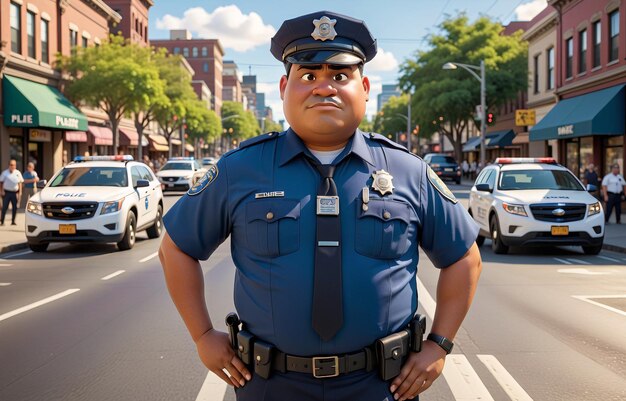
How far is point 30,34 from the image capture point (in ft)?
107

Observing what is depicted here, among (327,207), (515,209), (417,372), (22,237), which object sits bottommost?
(22,237)

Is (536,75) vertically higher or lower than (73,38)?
lower

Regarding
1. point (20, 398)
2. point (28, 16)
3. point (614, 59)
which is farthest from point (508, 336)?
point (28, 16)

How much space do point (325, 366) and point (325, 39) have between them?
1.15 meters

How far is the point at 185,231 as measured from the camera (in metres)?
2.55

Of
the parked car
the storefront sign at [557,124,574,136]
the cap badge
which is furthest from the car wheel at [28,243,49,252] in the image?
the parked car

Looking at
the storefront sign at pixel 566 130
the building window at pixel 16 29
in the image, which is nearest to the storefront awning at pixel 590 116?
the storefront sign at pixel 566 130

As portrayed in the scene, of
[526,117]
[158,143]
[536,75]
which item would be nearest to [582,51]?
[526,117]

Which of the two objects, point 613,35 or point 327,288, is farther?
point 613,35

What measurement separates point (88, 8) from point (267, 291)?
42.7 metres

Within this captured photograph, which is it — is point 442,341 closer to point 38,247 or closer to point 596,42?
point 38,247

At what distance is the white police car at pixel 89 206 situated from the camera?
546 inches

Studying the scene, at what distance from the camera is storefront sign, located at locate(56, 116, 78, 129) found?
32.2m

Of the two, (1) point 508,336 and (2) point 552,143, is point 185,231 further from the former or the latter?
(2) point 552,143
